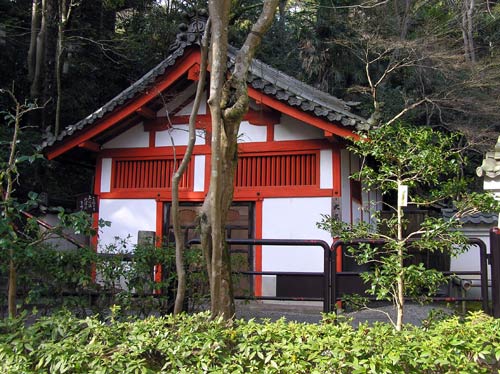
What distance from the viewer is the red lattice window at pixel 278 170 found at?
1023 centimetres

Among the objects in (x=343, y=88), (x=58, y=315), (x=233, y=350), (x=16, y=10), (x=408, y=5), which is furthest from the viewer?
(x=343, y=88)

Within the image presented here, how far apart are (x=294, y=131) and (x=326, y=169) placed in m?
1.04

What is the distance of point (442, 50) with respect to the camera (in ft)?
60.0

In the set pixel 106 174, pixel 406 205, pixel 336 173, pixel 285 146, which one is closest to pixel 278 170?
pixel 285 146

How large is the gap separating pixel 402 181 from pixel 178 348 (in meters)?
2.34

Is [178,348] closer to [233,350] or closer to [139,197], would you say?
[233,350]

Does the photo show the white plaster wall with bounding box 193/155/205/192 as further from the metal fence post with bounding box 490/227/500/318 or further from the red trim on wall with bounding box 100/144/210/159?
the metal fence post with bounding box 490/227/500/318

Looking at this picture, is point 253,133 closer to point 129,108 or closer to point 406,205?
point 129,108

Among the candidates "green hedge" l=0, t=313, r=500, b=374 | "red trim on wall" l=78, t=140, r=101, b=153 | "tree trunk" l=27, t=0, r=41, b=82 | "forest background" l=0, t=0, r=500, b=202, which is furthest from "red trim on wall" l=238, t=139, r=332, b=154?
"tree trunk" l=27, t=0, r=41, b=82

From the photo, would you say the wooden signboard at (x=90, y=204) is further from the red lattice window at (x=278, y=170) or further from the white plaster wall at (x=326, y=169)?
the white plaster wall at (x=326, y=169)

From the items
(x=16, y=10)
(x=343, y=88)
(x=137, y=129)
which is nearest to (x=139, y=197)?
(x=137, y=129)

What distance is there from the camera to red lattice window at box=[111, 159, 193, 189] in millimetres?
11062

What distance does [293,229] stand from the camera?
33.3 feet

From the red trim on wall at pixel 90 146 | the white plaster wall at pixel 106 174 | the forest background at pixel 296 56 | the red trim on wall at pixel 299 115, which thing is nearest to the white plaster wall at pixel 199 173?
the red trim on wall at pixel 299 115
